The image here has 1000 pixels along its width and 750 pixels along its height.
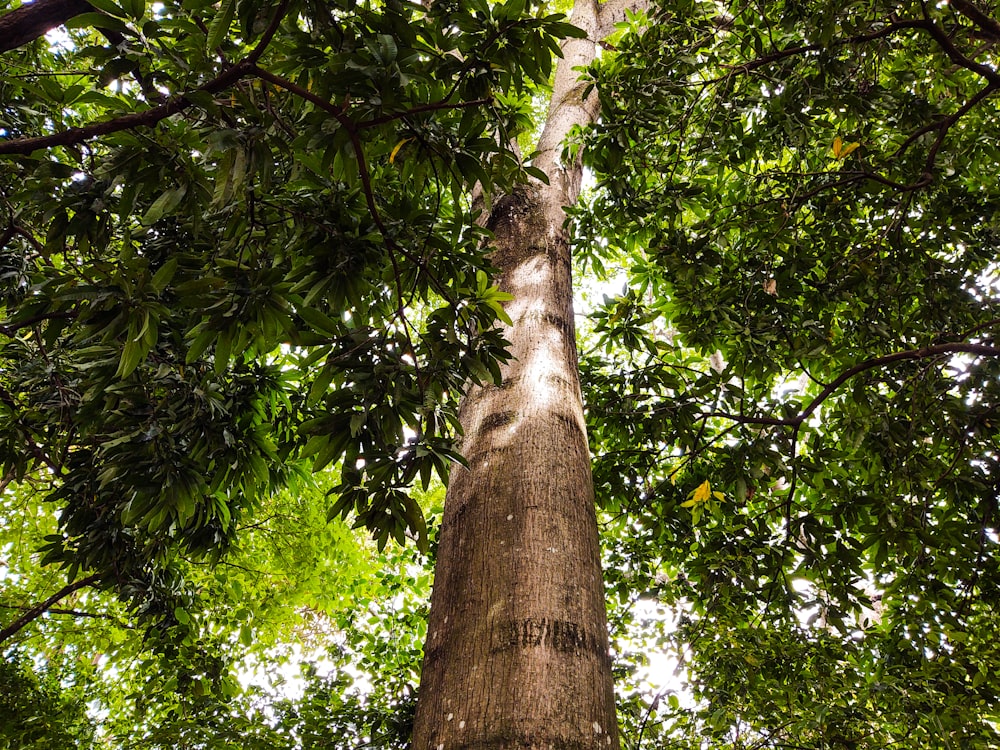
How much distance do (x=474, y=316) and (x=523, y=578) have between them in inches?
34.2

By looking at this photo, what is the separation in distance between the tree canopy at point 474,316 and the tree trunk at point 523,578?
0.20 metres

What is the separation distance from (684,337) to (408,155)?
2.53m

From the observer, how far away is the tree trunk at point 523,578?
1358 mm

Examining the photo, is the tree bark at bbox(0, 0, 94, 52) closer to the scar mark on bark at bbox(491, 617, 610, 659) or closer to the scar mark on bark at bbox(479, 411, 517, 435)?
the scar mark on bark at bbox(479, 411, 517, 435)

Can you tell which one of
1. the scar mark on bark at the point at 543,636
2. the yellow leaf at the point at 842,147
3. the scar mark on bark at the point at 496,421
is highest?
the yellow leaf at the point at 842,147

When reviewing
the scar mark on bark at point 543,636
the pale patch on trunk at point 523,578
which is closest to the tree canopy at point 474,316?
the pale patch on trunk at point 523,578

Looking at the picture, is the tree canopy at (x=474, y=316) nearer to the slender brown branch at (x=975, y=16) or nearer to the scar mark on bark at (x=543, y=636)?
the slender brown branch at (x=975, y=16)

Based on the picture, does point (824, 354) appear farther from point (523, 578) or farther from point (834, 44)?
point (523, 578)

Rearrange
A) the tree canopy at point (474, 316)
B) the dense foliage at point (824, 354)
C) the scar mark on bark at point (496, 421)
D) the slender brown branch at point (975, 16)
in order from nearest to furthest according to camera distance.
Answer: the tree canopy at point (474, 316)
the scar mark on bark at point (496, 421)
the slender brown branch at point (975, 16)
the dense foliage at point (824, 354)

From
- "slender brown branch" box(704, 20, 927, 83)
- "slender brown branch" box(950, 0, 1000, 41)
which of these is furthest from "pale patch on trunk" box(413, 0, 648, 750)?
"slender brown branch" box(950, 0, 1000, 41)

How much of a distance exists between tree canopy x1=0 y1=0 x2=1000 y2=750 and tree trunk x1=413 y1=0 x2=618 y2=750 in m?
0.20

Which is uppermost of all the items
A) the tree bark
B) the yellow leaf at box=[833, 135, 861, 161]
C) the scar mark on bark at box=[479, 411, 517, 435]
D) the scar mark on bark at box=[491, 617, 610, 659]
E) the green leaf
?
the yellow leaf at box=[833, 135, 861, 161]

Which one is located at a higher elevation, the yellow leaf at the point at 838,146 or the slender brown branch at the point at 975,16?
the yellow leaf at the point at 838,146

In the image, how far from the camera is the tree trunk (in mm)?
1358
